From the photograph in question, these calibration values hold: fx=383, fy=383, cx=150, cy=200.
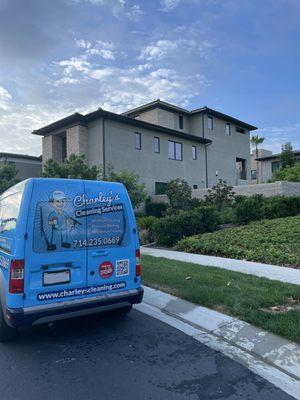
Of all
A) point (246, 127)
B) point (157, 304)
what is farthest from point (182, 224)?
point (246, 127)

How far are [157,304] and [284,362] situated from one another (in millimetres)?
2748

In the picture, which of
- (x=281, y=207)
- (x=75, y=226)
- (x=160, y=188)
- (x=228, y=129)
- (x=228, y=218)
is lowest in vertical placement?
(x=228, y=218)

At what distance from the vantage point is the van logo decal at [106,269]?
5.26m

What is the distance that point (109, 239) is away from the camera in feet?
17.6

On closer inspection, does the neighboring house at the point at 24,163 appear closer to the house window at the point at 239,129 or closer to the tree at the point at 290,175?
the tree at the point at 290,175

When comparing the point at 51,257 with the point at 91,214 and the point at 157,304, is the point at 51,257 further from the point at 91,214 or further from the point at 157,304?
the point at 157,304

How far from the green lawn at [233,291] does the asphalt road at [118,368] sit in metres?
1.05

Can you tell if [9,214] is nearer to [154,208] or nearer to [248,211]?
[248,211]

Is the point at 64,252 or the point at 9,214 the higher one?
the point at 9,214

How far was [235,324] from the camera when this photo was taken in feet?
18.2

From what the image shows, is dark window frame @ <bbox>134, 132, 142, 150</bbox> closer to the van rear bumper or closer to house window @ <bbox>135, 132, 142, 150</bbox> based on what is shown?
house window @ <bbox>135, 132, 142, 150</bbox>

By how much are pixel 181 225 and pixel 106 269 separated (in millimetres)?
9190

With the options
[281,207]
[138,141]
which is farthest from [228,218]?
[138,141]

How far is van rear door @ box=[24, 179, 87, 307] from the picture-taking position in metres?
4.70
